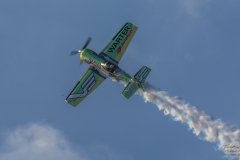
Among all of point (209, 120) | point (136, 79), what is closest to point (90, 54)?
point (136, 79)

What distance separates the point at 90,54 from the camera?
87.8 meters

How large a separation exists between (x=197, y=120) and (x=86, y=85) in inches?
631

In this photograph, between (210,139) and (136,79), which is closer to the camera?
(210,139)

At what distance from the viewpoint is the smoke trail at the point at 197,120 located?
251 feet

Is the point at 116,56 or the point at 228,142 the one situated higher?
the point at 116,56

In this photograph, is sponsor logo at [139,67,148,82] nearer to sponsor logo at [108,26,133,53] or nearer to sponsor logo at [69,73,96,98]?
sponsor logo at [108,26,133,53]

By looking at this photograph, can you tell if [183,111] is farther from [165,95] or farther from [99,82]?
[99,82]

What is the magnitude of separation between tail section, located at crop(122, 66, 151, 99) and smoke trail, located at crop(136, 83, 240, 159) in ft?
3.55

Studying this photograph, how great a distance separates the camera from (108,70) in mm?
85562

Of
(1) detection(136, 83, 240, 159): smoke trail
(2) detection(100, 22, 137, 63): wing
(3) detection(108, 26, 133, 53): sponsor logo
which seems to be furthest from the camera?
(3) detection(108, 26, 133, 53): sponsor logo

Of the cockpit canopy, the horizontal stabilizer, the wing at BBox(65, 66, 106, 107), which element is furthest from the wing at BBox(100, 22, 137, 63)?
the horizontal stabilizer

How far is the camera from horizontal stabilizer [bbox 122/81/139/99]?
A: 269ft

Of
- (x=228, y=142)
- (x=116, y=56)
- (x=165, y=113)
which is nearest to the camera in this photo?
(x=228, y=142)

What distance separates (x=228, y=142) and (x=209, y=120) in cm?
410
